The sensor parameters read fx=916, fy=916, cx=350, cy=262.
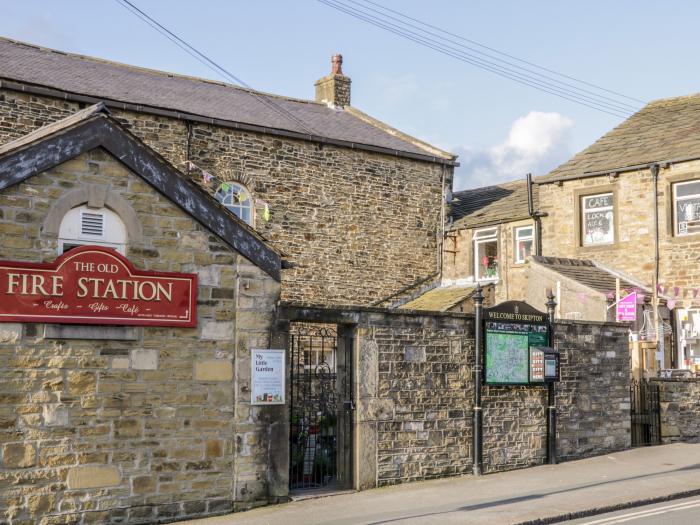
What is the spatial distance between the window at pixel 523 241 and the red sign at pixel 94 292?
51.7 ft

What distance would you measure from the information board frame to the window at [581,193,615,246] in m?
9.31

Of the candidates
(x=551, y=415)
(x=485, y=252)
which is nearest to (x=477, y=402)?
(x=551, y=415)

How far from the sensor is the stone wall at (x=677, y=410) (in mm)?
18469

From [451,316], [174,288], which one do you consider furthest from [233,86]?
[174,288]

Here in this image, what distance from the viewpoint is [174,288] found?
1152 cm

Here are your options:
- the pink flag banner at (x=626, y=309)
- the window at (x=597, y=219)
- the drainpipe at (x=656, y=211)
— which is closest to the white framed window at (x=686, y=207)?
the drainpipe at (x=656, y=211)

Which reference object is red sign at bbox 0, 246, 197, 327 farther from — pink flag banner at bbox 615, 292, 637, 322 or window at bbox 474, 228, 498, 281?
window at bbox 474, 228, 498, 281

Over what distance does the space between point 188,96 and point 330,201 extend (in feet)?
15.0

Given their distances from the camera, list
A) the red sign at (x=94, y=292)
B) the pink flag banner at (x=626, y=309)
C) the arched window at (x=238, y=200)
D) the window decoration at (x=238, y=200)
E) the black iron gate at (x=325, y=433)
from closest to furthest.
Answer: the red sign at (x=94, y=292) → the black iron gate at (x=325, y=433) → the pink flag banner at (x=626, y=309) → the window decoration at (x=238, y=200) → the arched window at (x=238, y=200)

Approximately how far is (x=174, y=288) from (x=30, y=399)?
2.17m

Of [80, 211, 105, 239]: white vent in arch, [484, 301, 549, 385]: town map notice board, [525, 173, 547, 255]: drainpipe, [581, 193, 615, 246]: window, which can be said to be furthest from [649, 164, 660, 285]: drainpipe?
[80, 211, 105, 239]: white vent in arch

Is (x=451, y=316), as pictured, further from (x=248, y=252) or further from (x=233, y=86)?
(x=233, y=86)

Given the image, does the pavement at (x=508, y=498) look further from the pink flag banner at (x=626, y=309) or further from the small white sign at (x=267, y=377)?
the pink flag banner at (x=626, y=309)

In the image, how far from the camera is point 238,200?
22.8 metres
